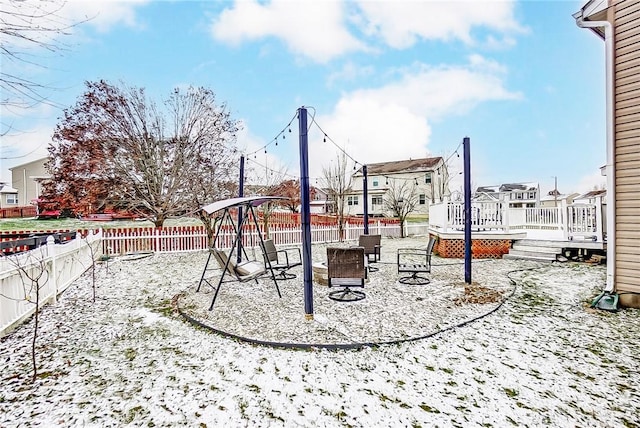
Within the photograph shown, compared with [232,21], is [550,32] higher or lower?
lower

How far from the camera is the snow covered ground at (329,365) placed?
2.51 meters

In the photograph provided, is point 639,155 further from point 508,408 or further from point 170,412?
point 170,412

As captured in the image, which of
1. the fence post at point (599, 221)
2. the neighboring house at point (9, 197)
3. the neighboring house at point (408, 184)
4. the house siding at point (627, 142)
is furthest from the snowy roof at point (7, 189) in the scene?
the fence post at point (599, 221)

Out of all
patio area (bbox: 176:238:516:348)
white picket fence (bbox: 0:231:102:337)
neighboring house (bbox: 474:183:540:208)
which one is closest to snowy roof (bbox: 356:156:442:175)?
neighboring house (bbox: 474:183:540:208)

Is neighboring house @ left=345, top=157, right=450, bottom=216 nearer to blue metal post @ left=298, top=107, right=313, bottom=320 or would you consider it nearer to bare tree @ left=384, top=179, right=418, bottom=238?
bare tree @ left=384, top=179, right=418, bottom=238

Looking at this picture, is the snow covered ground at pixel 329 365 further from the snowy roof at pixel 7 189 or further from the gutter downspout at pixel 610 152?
the snowy roof at pixel 7 189

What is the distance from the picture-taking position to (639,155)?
15.7 feet

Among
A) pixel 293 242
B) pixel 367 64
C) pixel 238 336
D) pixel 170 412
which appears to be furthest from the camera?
pixel 293 242

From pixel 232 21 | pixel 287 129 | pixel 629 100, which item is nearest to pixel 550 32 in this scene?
pixel 629 100

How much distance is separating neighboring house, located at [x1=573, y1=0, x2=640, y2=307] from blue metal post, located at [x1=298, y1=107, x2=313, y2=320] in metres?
4.97

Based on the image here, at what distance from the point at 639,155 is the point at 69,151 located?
17.9 meters

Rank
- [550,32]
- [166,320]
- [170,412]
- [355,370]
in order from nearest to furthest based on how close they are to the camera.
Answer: [170,412] < [355,370] < [166,320] < [550,32]

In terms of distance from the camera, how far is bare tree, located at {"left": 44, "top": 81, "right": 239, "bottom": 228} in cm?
1234

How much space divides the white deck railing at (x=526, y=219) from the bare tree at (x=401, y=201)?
5.87 m
